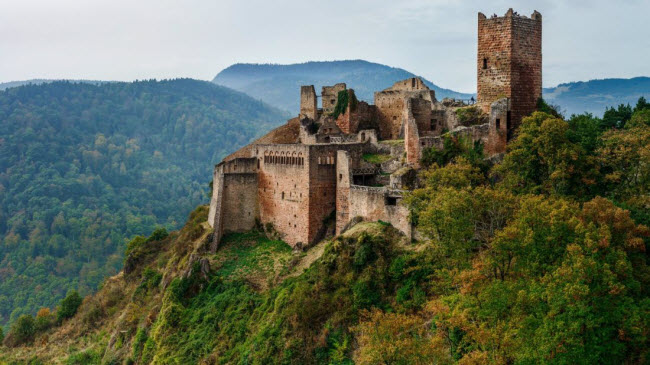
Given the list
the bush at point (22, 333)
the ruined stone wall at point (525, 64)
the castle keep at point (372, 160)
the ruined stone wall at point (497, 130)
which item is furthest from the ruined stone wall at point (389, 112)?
the bush at point (22, 333)

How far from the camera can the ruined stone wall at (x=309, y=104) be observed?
202 feet

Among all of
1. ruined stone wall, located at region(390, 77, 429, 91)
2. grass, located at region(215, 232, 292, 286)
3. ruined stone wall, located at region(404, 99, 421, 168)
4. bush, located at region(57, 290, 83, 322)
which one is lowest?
bush, located at region(57, 290, 83, 322)

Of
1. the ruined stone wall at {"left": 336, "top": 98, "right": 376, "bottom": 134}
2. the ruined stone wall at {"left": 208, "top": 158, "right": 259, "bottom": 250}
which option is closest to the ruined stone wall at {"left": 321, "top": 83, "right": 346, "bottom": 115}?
the ruined stone wall at {"left": 336, "top": 98, "right": 376, "bottom": 134}

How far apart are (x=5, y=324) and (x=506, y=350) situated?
120575 mm

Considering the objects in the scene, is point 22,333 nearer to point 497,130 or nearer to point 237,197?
point 237,197

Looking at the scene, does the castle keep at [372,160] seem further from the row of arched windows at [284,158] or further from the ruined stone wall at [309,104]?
the ruined stone wall at [309,104]

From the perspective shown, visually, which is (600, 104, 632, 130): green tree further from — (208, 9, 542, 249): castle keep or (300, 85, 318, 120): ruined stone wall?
(300, 85, 318, 120): ruined stone wall

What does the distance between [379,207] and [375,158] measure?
23.9 ft

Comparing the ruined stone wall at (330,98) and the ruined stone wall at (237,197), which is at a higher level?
the ruined stone wall at (330,98)

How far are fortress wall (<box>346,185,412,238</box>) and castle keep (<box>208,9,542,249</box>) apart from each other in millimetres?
61

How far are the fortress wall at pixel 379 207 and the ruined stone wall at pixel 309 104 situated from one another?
1750 cm

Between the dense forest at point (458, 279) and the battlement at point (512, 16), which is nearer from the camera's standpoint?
the dense forest at point (458, 279)

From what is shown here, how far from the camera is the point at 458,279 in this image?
30.4 metres

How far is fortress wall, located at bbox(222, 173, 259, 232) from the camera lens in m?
53.8
